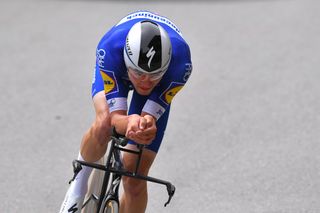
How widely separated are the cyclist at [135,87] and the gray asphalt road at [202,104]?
1105mm

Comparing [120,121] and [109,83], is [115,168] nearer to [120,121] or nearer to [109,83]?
[120,121]

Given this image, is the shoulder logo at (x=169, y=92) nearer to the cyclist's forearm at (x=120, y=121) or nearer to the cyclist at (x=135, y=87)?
the cyclist at (x=135, y=87)

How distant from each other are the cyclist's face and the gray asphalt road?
1764 millimetres

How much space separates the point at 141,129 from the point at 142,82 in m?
0.46

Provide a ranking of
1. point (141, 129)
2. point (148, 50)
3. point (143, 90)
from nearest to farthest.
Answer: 1. point (141, 129)
2. point (148, 50)
3. point (143, 90)

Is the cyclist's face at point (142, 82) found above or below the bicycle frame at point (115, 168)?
above

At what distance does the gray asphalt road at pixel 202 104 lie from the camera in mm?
6703

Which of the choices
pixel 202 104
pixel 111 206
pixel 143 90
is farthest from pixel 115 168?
pixel 202 104

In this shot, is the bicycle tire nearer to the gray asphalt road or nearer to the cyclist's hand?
the cyclist's hand

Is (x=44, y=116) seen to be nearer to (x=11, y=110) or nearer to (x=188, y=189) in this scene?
(x=11, y=110)

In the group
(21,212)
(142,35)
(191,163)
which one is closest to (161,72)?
(142,35)

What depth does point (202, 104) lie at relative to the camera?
869 cm

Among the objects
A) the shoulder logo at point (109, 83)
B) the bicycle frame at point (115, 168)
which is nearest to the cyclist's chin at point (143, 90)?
the shoulder logo at point (109, 83)

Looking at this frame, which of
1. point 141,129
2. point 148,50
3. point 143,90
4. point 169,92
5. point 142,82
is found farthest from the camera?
point 169,92
